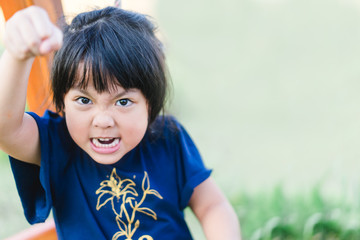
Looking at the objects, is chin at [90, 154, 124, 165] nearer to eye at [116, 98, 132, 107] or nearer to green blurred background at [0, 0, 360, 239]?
eye at [116, 98, 132, 107]

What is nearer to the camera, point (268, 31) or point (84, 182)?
point (84, 182)

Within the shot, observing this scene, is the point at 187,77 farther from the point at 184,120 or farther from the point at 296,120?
the point at 296,120

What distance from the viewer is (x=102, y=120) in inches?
30.2

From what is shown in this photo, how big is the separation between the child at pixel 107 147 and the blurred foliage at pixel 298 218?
0.59 metres

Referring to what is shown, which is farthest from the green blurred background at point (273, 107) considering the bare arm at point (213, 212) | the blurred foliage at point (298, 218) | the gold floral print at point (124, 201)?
the gold floral print at point (124, 201)

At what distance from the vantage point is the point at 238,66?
2.11m

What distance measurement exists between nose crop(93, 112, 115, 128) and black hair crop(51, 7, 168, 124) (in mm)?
42

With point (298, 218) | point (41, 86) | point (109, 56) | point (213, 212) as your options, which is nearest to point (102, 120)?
point (109, 56)

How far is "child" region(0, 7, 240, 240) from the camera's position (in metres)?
0.77

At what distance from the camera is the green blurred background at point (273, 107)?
5.12 feet

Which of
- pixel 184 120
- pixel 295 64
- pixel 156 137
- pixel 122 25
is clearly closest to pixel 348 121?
pixel 295 64

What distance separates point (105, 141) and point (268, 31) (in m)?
1.51

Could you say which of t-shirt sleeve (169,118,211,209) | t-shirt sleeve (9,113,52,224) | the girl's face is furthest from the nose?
t-shirt sleeve (169,118,211,209)

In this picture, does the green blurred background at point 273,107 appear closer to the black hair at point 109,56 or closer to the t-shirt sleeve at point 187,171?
the t-shirt sleeve at point 187,171
